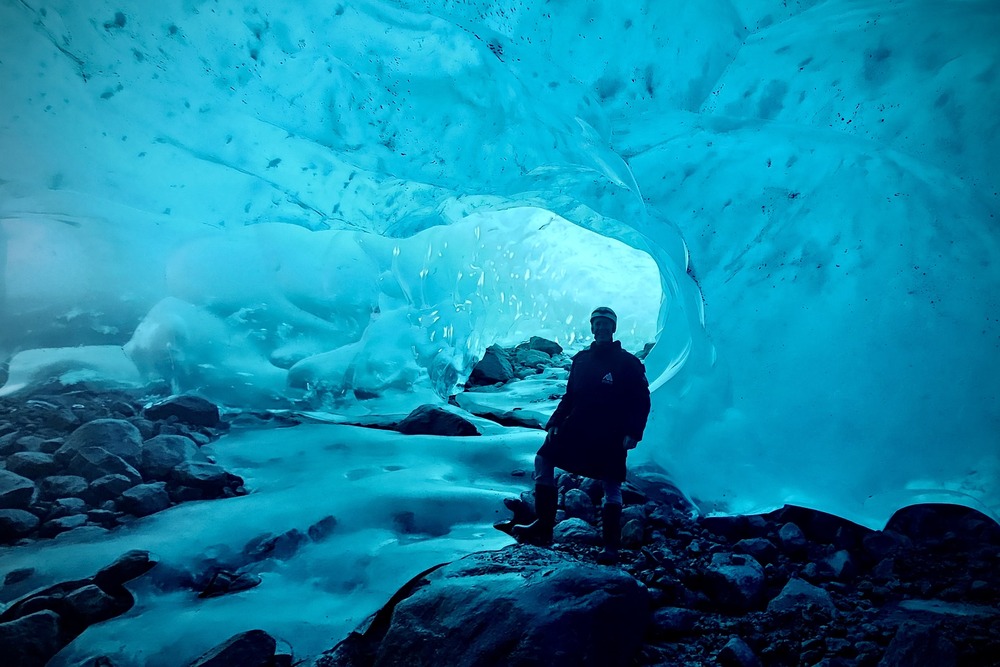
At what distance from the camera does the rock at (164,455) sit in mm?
3189

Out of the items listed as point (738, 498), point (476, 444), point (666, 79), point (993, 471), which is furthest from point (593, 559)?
point (666, 79)

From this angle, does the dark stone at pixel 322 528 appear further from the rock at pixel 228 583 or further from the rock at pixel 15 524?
the rock at pixel 15 524

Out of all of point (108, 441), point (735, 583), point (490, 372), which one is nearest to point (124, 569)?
point (108, 441)

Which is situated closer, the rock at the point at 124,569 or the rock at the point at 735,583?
the rock at the point at 124,569

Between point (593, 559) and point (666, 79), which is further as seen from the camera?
point (666, 79)

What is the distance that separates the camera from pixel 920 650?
5.49ft

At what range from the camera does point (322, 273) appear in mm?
5070

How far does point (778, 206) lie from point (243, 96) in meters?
3.96

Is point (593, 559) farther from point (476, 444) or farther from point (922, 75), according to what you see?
point (922, 75)

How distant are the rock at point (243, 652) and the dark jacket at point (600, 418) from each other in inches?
62.7

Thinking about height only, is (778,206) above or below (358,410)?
above

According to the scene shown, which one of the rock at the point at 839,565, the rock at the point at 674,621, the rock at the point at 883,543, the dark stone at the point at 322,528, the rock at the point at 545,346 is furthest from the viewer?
the rock at the point at 545,346

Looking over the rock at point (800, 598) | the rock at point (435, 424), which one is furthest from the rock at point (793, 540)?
the rock at point (435, 424)

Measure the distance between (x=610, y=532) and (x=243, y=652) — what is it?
5.65 ft
